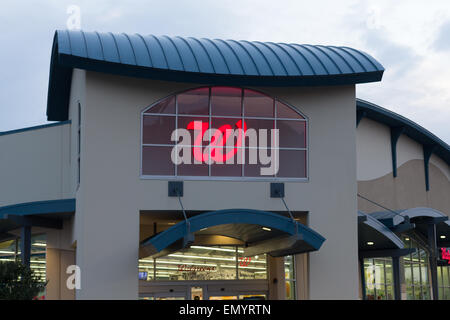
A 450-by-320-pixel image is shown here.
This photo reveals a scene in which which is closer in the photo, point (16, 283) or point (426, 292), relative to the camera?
point (16, 283)

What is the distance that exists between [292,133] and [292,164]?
0.97 metres

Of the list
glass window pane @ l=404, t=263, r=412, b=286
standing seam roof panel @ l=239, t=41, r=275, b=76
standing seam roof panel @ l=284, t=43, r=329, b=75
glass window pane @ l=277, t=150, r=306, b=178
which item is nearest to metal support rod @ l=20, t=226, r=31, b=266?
glass window pane @ l=277, t=150, r=306, b=178

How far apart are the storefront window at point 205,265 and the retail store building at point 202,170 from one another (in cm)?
6

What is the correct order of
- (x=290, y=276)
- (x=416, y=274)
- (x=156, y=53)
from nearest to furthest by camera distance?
(x=156, y=53) → (x=290, y=276) → (x=416, y=274)

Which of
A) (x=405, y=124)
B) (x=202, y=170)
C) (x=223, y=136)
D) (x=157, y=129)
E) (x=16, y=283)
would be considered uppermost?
(x=405, y=124)

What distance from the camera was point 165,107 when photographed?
816 inches

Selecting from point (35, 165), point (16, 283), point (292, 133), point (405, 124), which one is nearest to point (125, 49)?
point (292, 133)

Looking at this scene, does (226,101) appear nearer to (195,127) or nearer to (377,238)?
(195,127)

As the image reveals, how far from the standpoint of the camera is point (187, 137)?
2088 cm

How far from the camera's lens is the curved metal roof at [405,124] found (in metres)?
29.8

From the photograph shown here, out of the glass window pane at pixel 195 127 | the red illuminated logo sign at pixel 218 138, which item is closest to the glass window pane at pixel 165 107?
the glass window pane at pixel 195 127

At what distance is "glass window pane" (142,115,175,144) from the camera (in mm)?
20547

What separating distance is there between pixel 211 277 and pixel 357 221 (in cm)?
603
